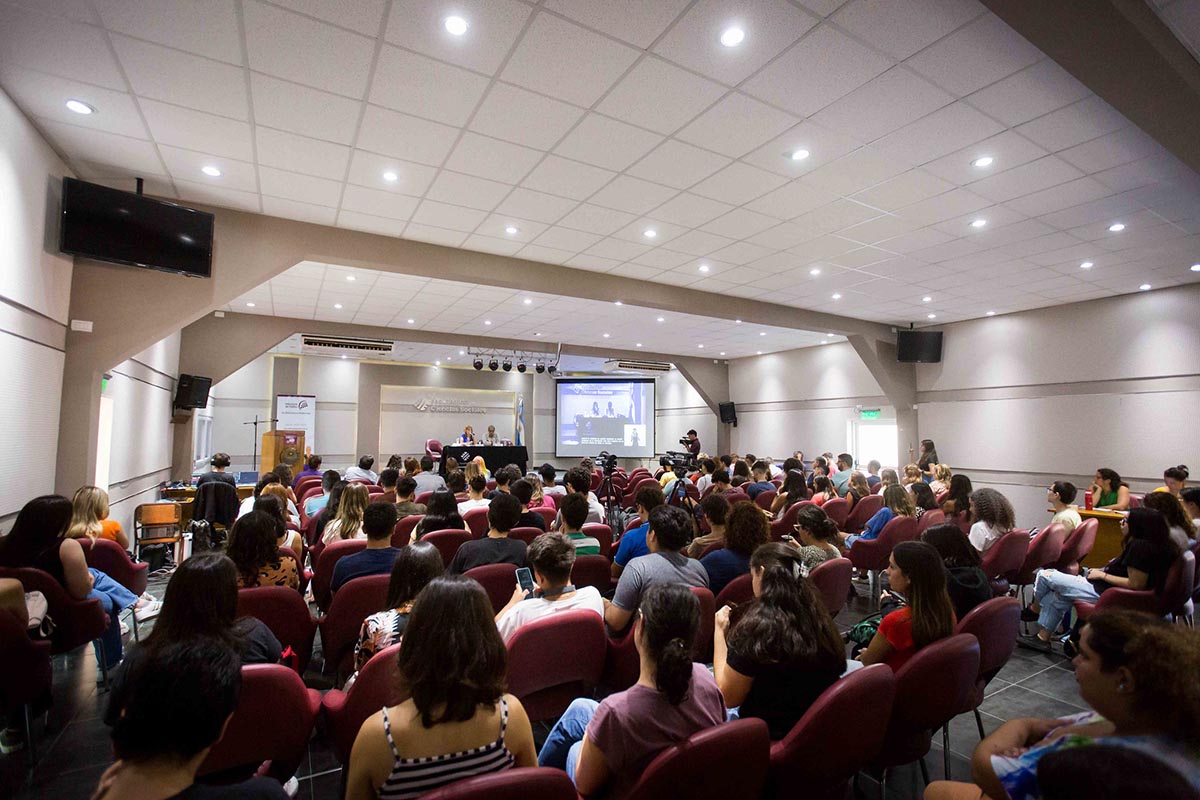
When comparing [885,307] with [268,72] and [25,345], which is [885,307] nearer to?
[268,72]

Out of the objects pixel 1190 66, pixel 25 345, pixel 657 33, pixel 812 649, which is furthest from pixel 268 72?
pixel 1190 66

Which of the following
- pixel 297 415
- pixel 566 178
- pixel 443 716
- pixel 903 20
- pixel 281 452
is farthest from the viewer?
pixel 297 415

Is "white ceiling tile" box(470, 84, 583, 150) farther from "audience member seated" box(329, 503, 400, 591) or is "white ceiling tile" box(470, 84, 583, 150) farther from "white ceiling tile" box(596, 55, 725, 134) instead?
"audience member seated" box(329, 503, 400, 591)

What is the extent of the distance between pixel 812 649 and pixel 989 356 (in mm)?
10707

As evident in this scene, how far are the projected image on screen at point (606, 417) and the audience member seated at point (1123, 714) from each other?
1413 centimetres

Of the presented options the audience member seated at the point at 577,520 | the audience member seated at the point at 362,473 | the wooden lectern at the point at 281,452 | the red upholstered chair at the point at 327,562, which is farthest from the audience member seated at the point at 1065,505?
the wooden lectern at the point at 281,452

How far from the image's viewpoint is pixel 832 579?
3281 mm

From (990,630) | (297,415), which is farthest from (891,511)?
(297,415)

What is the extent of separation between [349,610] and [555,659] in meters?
1.19

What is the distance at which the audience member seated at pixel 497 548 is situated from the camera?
3217 millimetres

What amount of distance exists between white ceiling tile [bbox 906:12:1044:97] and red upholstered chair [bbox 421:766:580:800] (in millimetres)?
3918

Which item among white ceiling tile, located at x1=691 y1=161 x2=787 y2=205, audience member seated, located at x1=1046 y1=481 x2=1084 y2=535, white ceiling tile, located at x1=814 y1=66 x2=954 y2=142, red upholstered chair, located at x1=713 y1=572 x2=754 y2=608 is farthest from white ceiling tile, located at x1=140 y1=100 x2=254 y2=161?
audience member seated, located at x1=1046 y1=481 x2=1084 y2=535

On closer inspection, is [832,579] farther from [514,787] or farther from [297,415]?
[297,415]

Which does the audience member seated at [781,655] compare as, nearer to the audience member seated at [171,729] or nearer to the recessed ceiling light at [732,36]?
the audience member seated at [171,729]
